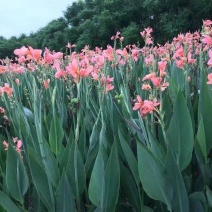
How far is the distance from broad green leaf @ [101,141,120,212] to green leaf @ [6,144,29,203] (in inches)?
9.0

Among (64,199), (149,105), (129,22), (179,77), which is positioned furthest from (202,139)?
(129,22)

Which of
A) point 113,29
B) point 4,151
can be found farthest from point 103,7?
point 4,151

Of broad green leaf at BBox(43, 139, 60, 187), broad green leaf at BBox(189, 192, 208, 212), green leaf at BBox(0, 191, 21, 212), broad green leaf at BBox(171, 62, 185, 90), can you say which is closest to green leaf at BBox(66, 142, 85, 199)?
broad green leaf at BBox(43, 139, 60, 187)

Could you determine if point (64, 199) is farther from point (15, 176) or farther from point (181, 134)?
point (181, 134)

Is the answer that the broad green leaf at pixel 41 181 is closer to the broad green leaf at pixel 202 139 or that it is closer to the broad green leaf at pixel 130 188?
the broad green leaf at pixel 130 188

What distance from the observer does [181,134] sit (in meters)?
1.02

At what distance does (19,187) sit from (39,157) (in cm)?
13

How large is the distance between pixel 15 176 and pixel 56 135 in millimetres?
208

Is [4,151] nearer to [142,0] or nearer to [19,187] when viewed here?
[19,187]

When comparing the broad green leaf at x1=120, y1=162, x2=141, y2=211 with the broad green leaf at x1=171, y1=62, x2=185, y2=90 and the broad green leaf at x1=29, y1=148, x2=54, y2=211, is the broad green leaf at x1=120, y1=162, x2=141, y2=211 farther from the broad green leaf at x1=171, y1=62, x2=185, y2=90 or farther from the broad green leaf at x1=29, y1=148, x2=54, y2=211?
the broad green leaf at x1=171, y1=62, x2=185, y2=90

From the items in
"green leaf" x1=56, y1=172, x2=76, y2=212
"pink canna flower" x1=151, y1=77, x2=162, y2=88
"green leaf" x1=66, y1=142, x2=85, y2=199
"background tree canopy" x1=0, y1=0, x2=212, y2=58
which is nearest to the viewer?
"green leaf" x1=56, y1=172, x2=76, y2=212

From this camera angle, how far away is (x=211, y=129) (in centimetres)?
108

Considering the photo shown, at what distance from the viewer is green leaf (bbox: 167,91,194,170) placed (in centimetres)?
100

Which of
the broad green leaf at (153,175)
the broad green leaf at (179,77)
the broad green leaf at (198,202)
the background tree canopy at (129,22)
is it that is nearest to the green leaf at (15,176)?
the broad green leaf at (153,175)
